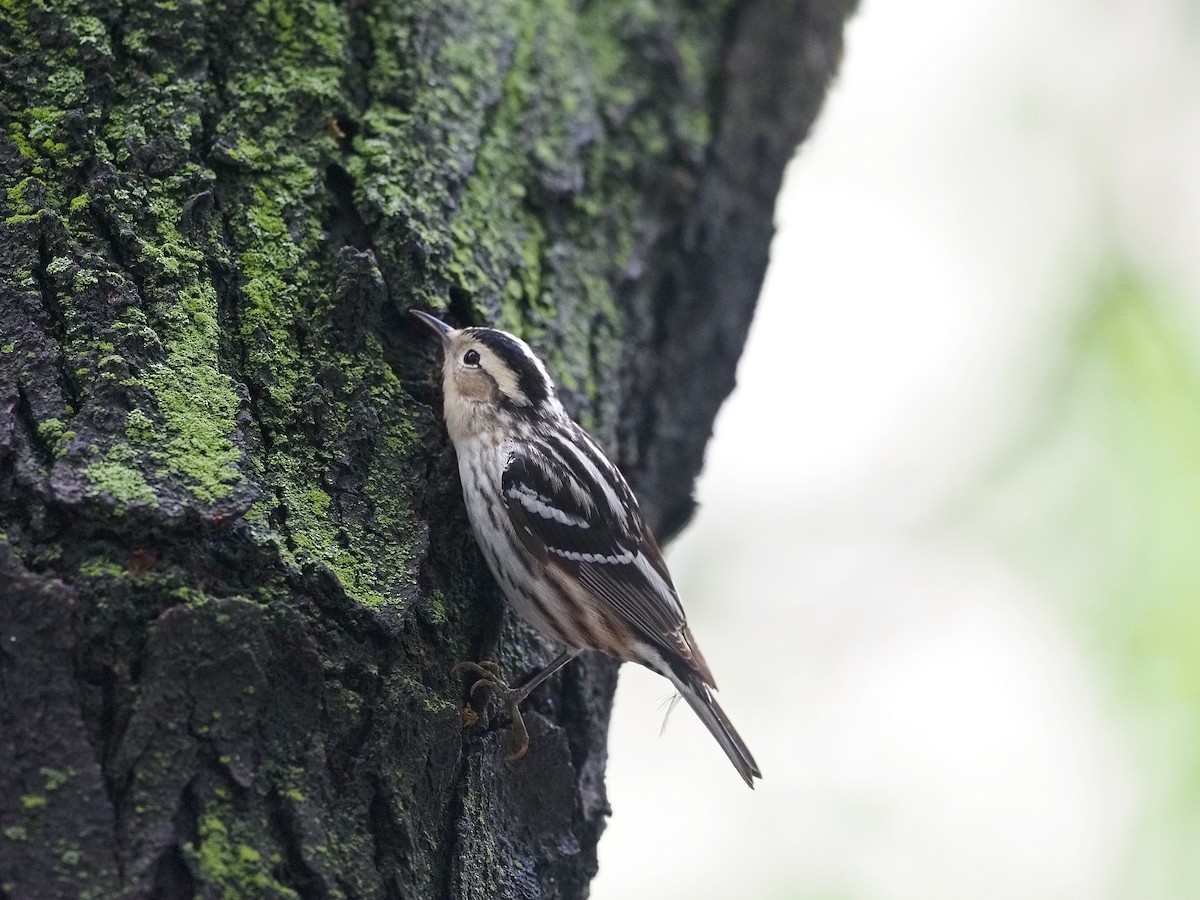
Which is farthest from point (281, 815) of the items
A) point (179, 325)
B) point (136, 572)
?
point (179, 325)

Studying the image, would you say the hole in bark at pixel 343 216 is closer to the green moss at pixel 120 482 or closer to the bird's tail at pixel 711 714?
the green moss at pixel 120 482

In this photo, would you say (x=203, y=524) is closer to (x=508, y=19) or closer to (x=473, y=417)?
(x=473, y=417)

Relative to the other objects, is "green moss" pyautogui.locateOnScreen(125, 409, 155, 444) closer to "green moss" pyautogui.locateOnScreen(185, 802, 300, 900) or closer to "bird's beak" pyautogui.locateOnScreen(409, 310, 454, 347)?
"green moss" pyautogui.locateOnScreen(185, 802, 300, 900)

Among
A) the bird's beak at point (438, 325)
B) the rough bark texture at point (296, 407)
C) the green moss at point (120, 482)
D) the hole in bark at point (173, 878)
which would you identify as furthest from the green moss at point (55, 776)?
the bird's beak at point (438, 325)

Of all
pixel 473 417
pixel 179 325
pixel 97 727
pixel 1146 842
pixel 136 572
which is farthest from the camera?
pixel 1146 842

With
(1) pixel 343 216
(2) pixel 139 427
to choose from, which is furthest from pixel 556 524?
(2) pixel 139 427

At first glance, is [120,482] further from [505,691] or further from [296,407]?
[505,691]

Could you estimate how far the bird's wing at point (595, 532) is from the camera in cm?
386

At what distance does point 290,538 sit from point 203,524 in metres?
0.21

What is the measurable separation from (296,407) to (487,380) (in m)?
0.99

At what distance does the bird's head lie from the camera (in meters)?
3.63

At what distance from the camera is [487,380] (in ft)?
12.8

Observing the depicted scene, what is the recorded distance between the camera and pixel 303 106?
11.5ft

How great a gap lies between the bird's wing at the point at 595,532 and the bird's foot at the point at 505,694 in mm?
742
